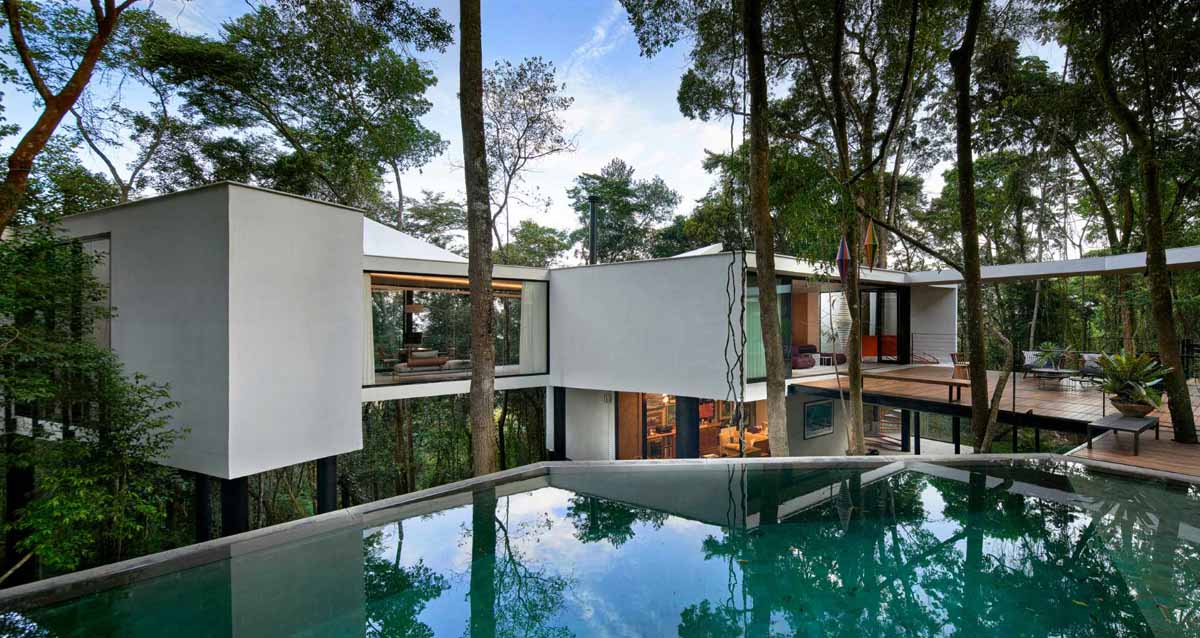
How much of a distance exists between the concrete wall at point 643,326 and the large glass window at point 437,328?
1.72 ft

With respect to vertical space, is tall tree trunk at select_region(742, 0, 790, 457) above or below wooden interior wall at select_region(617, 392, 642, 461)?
above

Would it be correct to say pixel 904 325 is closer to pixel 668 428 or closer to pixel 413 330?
pixel 668 428

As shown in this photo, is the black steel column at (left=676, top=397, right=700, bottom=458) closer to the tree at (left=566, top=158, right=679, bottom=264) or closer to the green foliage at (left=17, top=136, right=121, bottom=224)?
the green foliage at (left=17, top=136, right=121, bottom=224)

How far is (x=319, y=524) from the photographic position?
12.8 feet

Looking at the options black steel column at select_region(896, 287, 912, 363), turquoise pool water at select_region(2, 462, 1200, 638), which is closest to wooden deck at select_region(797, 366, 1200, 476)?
black steel column at select_region(896, 287, 912, 363)

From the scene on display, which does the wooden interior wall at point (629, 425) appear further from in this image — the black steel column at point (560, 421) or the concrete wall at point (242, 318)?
the concrete wall at point (242, 318)

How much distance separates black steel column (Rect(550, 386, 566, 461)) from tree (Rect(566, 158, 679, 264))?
11.0m

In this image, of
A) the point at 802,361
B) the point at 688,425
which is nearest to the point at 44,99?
the point at 688,425

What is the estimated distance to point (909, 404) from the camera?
8.67m

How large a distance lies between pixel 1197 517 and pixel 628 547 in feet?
14.2

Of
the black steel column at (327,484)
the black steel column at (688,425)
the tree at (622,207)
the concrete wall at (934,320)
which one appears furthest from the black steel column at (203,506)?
the tree at (622,207)

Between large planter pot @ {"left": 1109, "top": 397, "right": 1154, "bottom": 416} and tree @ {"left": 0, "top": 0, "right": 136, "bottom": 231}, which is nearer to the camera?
tree @ {"left": 0, "top": 0, "right": 136, "bottom": 231}

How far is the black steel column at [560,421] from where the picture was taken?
11039 mm

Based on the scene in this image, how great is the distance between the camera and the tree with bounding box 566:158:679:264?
21219 mm
